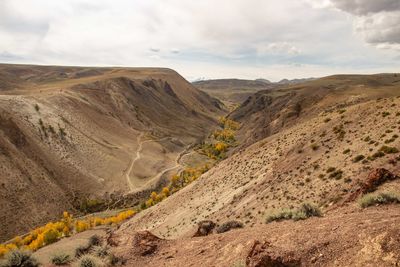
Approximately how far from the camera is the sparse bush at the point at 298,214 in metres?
16.6

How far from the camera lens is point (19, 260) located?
16.5 m

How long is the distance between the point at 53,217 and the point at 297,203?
57.0 m

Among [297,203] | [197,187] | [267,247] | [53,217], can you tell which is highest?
[267,247]

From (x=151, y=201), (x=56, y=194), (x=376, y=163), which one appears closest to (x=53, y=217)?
(x=56, y=194)

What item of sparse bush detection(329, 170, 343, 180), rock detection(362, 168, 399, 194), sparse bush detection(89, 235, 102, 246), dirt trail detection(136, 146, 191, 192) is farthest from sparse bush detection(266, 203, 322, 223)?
dirt trail detection(136, 146, 191, 192)

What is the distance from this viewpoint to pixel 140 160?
351 ft

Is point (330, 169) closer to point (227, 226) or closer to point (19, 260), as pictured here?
point (227, 226)

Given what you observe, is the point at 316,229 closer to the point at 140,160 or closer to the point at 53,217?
the point at 53,217

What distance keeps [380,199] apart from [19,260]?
16.1 m

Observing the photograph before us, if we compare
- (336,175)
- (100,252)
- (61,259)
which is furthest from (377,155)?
(61,259)

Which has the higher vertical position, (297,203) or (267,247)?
(267,247)

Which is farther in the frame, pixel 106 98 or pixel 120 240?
pixel 106 98

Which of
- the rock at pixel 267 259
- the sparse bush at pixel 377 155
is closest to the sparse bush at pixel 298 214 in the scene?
the rock at pixel 267 259

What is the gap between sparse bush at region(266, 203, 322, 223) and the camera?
16583mm
